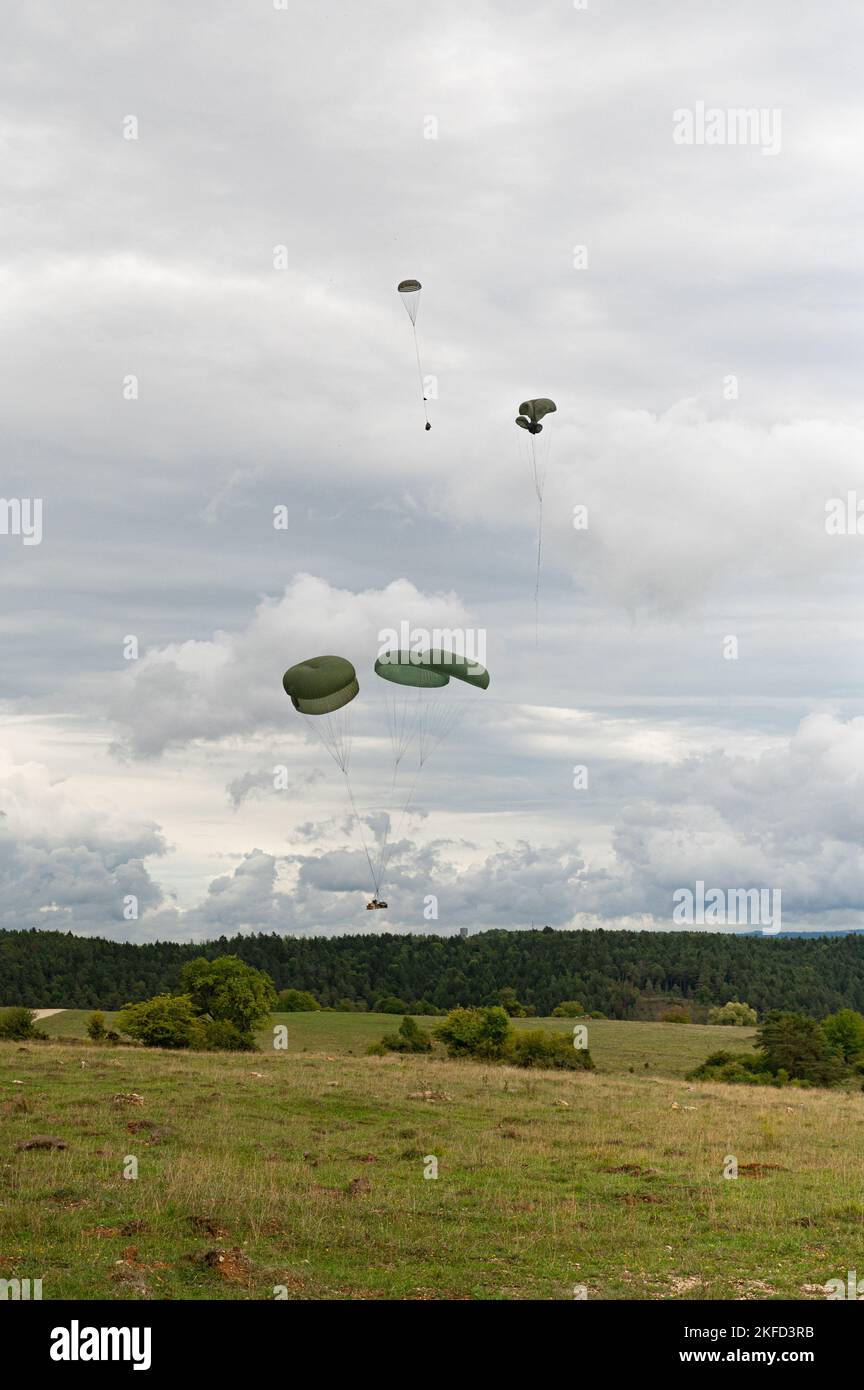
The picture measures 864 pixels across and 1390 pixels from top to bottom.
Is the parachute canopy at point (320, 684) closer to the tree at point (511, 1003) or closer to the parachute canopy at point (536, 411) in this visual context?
the parachute canopy at point (536, 411)

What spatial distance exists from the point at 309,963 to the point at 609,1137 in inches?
4021

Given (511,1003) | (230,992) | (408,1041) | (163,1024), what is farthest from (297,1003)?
(163,1024)

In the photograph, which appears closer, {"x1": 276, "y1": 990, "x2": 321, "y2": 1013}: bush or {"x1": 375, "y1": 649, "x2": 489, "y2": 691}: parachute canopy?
{"x1": 375, "y1": 649, "x2": 489, "y2": 691}: parachute canopy

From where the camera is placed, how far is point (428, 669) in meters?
30.4

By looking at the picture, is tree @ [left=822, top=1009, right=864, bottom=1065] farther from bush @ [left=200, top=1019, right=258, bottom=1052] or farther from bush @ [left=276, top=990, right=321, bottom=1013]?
bush @ [left=276, top=990, right=321, bottom=1013]

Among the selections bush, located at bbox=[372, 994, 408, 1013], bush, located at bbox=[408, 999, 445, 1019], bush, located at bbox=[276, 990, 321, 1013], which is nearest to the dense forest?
bush, located at bbox=[408, 999, 445, 1019]

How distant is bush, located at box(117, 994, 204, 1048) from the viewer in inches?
1975

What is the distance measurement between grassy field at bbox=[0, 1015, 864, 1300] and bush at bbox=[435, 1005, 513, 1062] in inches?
527

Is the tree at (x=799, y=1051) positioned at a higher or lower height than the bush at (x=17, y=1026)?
lower

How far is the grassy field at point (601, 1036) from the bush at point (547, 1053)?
157cm

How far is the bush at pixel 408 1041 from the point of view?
5422 centimetres

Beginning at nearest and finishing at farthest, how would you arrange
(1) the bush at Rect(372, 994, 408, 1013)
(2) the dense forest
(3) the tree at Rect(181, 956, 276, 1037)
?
1. (3) the tree at Rect(181, 956, 276, 1037)
2. (1) the bush at Rect(372, 994, 408, 1013)
3. (2) the dense forest

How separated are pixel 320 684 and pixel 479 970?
95847 millimetres

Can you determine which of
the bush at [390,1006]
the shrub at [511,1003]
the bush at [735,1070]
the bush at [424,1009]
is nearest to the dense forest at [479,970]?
the shrub at [511,1003]
